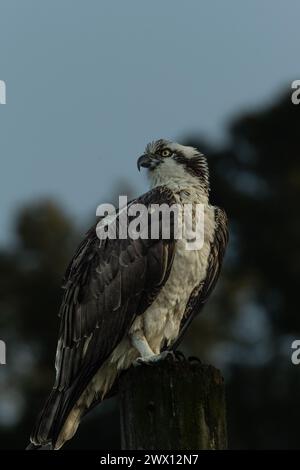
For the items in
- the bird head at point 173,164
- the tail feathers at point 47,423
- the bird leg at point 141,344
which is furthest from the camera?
the bird head at point 173,164

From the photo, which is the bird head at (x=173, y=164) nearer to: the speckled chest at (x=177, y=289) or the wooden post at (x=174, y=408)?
the speckled chest at (x=177, y=289)

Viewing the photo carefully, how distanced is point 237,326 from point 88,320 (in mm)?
34480

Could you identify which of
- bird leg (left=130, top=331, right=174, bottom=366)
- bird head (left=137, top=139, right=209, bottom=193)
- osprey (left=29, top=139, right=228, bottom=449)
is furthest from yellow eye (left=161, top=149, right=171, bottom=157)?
bird leg (left=130, top=331, right=174, bottom=366)

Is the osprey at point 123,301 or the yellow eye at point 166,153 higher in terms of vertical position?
the yellow eye at point 166,153

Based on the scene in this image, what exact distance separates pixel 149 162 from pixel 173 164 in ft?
0.72

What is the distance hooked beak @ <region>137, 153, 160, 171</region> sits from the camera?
1389cm

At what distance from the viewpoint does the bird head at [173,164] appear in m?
13.6

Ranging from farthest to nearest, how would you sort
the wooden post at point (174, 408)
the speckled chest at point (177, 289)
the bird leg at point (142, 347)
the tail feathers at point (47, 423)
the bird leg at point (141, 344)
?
1. the speckled chest at point (177, 289)
2. the bird leg at point (141, 344)
3. the bird leg at point (142, 347)
4. the tail feathers at point (47, 423)
5. the wooden post at point (174, 408)

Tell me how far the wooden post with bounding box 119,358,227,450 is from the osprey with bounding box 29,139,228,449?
75.0 inches

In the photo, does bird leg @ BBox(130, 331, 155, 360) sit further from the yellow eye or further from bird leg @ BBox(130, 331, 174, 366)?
the yellow eye

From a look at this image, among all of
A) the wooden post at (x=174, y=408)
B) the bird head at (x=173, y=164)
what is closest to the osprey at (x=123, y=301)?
the bird head at (x=173, y=164)

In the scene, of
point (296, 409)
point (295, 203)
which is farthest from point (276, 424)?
point (295, 203)

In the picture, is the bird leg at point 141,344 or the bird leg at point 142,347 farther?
→ the bird leg at point 141,344

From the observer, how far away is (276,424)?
1834 inches
